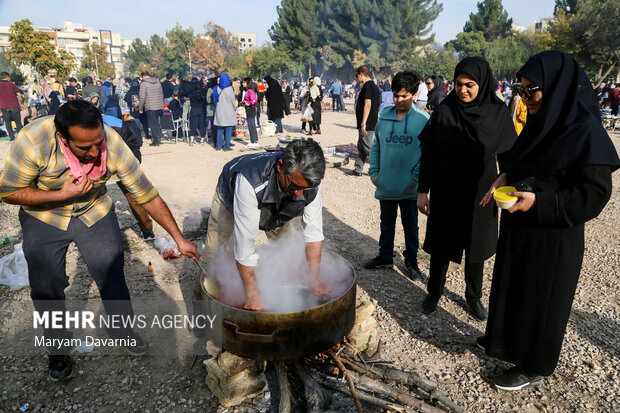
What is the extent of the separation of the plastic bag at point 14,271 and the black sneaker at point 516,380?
14.2 feet

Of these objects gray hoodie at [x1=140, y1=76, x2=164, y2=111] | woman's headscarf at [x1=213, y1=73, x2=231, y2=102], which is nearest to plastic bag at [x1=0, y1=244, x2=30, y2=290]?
woman's headscarf at [x1=213, y1=73, x2=231, y2=102]

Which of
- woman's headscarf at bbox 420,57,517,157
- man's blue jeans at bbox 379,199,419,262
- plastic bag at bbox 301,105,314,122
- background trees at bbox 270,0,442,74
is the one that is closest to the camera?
woman's headscarf at bbox 420,57,517,157

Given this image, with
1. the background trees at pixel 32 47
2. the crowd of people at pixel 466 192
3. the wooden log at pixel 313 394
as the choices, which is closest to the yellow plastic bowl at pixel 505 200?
the crowd of people at pixel 466 192

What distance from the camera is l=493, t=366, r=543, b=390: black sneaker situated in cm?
256

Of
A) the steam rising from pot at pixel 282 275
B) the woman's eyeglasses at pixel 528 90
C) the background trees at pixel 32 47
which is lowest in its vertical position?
the steam rising from pot at pixel 282 275

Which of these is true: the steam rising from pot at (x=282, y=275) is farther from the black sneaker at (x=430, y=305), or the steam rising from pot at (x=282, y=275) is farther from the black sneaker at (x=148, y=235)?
the black sneaker at (x=148, y=235)

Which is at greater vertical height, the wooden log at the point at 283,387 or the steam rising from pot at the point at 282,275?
the steam rising from pot at the point at 282,275

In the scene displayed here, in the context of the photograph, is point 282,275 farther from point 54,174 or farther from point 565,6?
point 565,6

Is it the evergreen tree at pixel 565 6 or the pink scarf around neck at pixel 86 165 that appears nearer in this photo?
the pink scarf around neck at pixel 86 165

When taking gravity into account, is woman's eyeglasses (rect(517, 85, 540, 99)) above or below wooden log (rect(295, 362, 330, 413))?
above

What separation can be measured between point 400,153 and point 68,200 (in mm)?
2774

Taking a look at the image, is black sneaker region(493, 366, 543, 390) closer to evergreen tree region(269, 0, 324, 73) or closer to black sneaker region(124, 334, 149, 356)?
black sneaker region(124, 334, 149, 356)

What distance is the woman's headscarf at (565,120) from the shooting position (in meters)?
1.95

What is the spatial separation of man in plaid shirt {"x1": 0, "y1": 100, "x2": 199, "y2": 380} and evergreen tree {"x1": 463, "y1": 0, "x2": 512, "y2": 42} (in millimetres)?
57965
